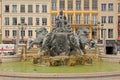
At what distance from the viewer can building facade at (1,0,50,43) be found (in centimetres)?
7300

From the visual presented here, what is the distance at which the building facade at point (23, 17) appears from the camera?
73000mm

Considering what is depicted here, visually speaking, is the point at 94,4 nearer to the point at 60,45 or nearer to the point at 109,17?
the point at 109,17

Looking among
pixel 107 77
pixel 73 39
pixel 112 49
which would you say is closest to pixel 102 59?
pixel 73 39

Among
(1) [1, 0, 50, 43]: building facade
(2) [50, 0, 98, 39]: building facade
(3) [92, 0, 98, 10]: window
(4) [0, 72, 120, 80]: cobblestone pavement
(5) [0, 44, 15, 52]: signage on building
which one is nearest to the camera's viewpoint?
(4) [0, 72, 120, 80]: cobblestone pavement

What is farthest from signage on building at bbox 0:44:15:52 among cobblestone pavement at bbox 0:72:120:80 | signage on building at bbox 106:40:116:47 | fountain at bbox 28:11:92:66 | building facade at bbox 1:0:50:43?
cobblestone pavement at bbox 0:72:120:80

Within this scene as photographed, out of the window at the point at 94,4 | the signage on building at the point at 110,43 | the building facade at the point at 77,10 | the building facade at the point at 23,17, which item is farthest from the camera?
the window at the point at 94,4

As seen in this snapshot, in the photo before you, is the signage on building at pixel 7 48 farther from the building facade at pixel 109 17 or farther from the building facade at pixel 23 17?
the building facade at pixel 109 17

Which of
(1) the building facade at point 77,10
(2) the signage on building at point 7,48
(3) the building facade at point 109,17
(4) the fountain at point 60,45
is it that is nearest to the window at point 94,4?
(1) the building facade at point 77,10

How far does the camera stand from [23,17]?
73062 mm

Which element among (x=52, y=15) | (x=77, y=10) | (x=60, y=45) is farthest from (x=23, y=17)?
(x=60, y=45)

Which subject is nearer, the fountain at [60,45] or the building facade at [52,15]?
the fountain at [60,45]

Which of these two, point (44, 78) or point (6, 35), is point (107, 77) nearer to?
point (44, 78)

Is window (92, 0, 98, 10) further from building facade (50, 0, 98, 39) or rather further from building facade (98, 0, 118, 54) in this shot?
building facade (98, 0, 118, 54)

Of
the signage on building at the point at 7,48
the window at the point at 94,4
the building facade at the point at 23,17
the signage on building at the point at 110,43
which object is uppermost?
the window at the point at 94,4
